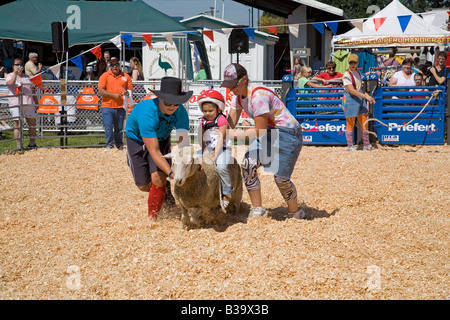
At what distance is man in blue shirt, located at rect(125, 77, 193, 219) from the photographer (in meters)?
5.48

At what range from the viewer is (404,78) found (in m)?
13.3

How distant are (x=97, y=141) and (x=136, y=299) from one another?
10805mm

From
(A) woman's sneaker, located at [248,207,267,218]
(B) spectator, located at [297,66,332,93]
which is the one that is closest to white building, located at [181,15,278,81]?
(B) spectator, located at [297,66,332,93]

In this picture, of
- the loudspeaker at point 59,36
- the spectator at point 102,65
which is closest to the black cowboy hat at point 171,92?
the loudspeaker at point 59,36

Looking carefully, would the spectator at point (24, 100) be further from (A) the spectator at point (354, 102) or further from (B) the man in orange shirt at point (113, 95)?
(A) the spectator at point (354, 102)

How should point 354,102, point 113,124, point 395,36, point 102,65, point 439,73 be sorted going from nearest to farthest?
point 354,102, point 113,124, point 439,73, point 395,36, point 102,65

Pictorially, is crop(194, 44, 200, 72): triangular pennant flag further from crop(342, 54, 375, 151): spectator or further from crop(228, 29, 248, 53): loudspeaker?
crop(342, 54, 375, 151): spectator

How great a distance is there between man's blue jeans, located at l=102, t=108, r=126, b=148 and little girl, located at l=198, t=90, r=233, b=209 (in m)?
6.40

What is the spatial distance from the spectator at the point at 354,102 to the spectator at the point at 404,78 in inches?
67.8

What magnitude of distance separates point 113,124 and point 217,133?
6920mm

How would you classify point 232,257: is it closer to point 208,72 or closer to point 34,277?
point 34,277

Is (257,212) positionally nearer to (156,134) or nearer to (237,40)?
(156,134)

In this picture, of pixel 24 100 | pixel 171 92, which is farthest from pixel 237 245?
pixel 24 100

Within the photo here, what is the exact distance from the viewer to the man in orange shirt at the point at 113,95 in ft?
39.2
